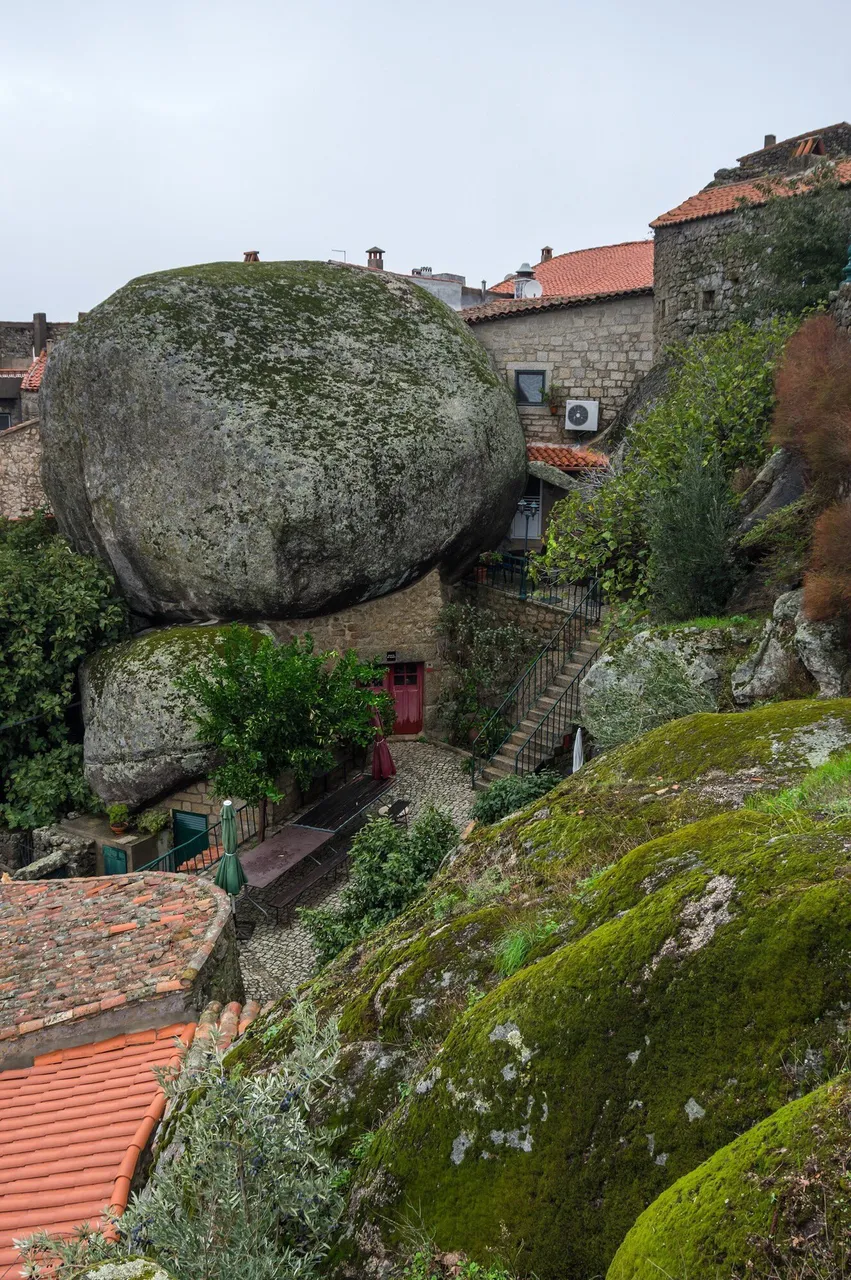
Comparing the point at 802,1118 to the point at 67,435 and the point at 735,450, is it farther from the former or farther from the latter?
the point at 67,435

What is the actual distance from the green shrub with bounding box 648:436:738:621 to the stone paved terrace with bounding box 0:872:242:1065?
6.20m

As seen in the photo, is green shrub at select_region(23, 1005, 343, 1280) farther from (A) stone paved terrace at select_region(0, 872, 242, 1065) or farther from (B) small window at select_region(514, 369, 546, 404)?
(B) small window at select_region(514, 369, 546, 404)

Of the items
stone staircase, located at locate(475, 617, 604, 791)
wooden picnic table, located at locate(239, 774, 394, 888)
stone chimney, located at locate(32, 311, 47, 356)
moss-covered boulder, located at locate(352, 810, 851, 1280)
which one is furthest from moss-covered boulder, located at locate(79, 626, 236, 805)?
stone chimney, located at locate(32, 311, 47, 356)

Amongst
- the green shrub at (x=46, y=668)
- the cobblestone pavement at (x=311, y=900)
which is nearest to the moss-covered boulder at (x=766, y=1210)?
the cobblestone pavement at (x=311, y=900)

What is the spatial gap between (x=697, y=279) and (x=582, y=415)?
358cm

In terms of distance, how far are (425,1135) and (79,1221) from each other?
2.92 meters

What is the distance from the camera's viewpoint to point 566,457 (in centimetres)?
1902

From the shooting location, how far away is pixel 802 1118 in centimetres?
208

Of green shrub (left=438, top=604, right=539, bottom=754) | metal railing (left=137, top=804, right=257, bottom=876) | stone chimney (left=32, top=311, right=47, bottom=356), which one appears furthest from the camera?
stone chimney (left=32, top=311, right=47, bottom=356)

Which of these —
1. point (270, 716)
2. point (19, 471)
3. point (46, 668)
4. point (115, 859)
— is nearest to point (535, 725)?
point (270, 716)

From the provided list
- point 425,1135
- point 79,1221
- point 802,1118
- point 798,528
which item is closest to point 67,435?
point 798,528

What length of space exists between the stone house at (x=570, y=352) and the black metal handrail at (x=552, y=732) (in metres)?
7.76

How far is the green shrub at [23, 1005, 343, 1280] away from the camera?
9.02ft

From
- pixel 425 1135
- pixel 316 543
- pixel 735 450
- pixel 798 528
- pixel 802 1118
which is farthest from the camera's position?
pixel 316 543
